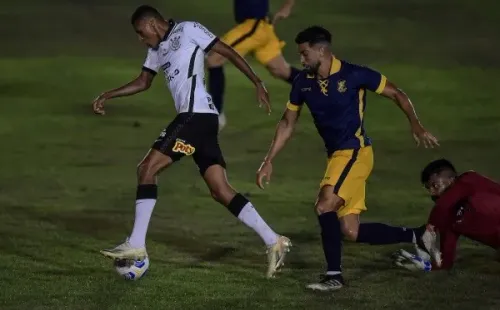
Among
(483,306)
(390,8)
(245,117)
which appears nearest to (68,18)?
(390,8)

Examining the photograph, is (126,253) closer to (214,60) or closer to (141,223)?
(141,223)

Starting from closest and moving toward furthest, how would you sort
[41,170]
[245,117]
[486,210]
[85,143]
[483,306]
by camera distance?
1. [483,306]
2. [486,210]
3. [41,170]
4. [85,143]
5. [245,117]

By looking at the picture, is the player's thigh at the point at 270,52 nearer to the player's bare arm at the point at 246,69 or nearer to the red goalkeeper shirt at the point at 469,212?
the player's bare arm at the point at 246,69

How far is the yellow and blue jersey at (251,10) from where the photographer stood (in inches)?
567

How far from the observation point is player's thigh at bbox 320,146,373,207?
8.77 m

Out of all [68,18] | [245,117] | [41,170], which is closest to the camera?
[41,170]

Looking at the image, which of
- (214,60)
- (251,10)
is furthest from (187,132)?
(251,10)

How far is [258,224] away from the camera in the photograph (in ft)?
29.3

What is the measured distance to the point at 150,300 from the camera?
8.17 m

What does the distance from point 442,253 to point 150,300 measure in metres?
2.19

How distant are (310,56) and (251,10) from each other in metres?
5.88

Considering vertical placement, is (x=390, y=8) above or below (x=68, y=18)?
above

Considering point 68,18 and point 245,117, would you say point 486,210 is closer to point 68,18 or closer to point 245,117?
point 245,117

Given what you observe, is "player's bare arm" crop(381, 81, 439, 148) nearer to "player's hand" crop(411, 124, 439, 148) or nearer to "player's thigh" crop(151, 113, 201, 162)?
"player's hand" crop(411, 124, 439, 148)
